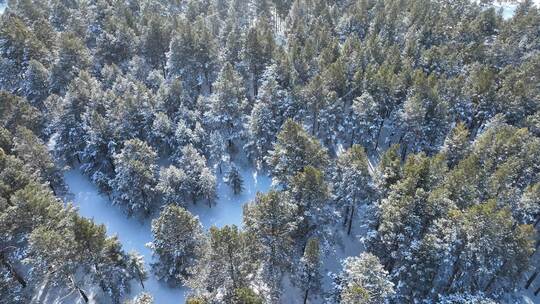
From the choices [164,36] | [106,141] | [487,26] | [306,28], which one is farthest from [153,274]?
[487,26]

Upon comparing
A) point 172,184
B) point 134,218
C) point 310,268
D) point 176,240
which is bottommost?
point 310,268

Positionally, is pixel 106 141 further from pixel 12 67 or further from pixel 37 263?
pixel 12 67

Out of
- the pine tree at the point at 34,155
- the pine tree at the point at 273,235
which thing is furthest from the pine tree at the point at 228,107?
the pine tree at the point at 273,235

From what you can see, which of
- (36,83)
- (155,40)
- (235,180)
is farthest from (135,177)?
(155,40)

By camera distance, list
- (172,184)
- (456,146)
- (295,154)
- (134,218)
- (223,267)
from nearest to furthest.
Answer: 1. (223,267)
2. (295,154)
3. (172,184)
4. (456,146)
5. (134,218)

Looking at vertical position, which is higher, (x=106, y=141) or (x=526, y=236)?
(x=106, y=141)

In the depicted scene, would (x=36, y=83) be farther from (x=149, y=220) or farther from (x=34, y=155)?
(x=149, y=220)
